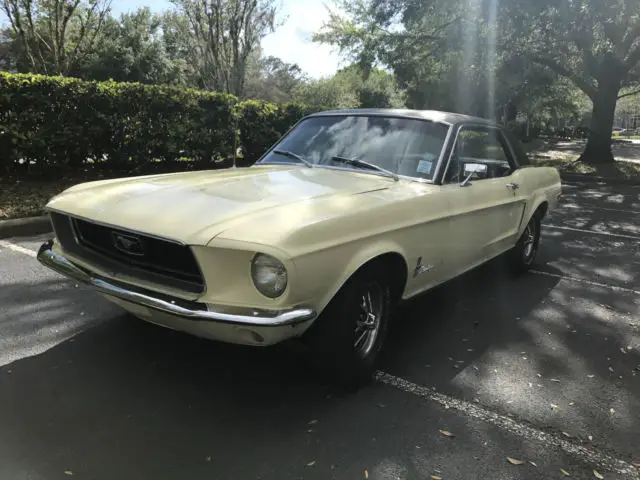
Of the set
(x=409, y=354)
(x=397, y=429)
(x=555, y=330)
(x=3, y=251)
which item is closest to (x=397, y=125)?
(x=409, y=354)

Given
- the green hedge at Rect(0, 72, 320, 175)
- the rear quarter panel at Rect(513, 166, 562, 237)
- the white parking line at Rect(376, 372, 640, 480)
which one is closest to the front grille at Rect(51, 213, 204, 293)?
the white parking line at Rect(376, 372, 640, 480)

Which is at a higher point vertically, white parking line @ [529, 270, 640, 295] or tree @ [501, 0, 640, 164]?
tree @ [501, 0, 640, 164]

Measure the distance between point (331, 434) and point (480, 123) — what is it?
3.16 m

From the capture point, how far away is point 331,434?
2617 mm

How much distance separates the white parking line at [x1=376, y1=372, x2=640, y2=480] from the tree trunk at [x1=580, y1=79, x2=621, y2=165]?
17.3 m

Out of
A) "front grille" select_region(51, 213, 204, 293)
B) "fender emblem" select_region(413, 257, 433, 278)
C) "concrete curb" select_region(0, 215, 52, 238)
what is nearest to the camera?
"front grille" select_region(51, 213, 204, 293)

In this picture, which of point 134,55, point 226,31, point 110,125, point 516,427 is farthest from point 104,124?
point 134,55

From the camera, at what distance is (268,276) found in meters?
2.42

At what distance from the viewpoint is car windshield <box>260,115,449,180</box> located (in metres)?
3.78

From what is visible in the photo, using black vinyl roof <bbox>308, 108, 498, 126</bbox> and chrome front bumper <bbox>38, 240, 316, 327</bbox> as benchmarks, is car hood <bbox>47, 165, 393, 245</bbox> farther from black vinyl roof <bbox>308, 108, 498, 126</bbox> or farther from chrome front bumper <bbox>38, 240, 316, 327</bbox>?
black vinyl roof <bbox>308, 108, 498, 126</bbox>

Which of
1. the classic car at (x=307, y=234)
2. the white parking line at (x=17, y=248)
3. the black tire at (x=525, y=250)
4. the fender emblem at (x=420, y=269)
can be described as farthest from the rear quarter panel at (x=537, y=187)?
the white parking line at (x=17, y=248)

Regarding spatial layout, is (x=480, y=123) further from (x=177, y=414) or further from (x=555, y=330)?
(x=177, y=414)

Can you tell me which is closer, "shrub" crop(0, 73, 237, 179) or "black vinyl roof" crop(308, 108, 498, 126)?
"black vinyl roof" crop(308, 108, 498, 126)

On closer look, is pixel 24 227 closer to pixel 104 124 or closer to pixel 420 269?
pixel 104 124
